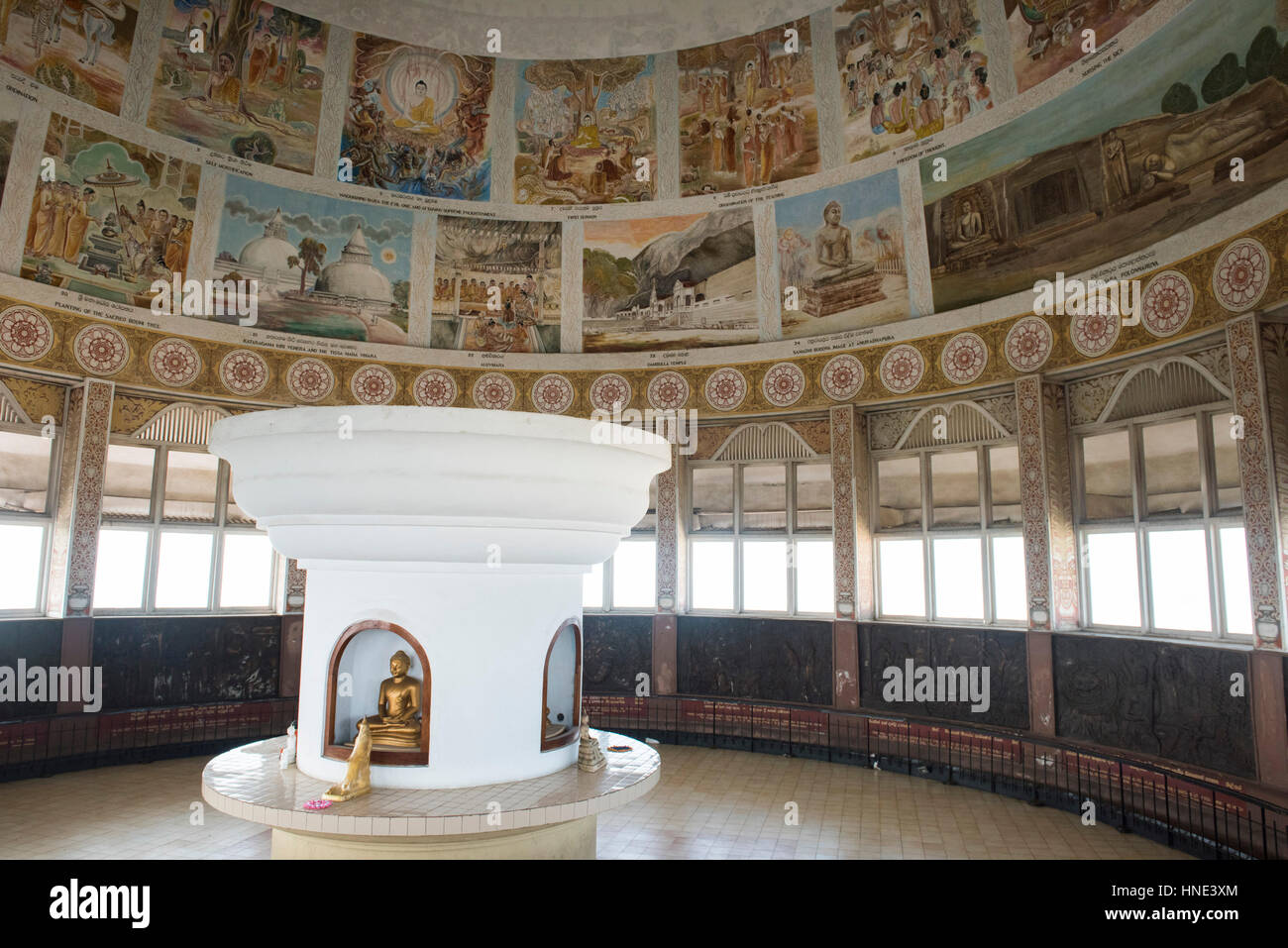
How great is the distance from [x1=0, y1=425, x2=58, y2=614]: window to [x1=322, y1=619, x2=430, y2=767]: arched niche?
7951mm

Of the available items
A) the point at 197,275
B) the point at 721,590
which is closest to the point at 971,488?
the point at 721,590

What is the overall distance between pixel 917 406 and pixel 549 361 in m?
6.37

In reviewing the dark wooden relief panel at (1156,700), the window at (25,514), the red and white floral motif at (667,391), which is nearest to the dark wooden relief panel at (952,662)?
the dark wooden relief panel at (1156,700)

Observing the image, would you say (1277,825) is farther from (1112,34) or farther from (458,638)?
(1112,34)

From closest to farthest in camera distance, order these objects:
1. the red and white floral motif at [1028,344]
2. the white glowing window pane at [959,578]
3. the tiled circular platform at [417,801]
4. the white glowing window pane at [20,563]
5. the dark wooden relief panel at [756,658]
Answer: the tiled circular platform at [417,801] → the red and white floral motif at [1028,344] → the white glowing window pane at [20,563] → the white glowing window pane at [959,578] → the dark wooden relief panel at [756,658]

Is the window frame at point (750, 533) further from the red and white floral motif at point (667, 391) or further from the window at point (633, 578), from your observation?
the red and white floral motif at point (667, 391)

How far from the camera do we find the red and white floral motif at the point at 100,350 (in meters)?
11.9

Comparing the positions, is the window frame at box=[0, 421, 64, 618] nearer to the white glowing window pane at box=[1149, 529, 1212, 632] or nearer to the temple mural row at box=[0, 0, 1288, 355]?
the temple mural row at box=[0, 0, 1288, 355]

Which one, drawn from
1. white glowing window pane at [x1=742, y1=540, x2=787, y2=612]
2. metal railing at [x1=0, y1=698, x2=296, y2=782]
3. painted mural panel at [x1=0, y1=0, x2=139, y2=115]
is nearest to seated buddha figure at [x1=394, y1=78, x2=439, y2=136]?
painted mural panel at [x1=0, y1=0, x2=139, y2=115]

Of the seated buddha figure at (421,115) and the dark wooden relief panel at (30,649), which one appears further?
the seated buddha figure at (421,115)

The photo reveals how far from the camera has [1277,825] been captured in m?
7.82

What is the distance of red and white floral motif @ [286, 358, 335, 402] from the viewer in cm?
1370

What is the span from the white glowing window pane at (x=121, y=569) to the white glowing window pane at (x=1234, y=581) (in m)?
14.7

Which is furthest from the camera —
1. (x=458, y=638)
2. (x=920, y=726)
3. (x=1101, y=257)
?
(x=920, y=726)
